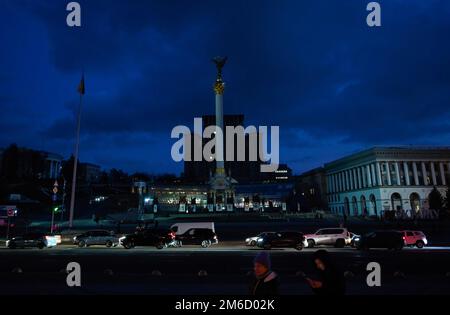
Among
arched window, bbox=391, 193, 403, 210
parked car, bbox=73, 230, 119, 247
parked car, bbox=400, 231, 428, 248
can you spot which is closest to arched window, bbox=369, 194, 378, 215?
arched window, bbox=391, 193, 403, 210

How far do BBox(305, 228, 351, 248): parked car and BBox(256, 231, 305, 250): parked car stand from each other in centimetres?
260

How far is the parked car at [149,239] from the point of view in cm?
3372

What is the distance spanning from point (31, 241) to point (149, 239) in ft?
39.2

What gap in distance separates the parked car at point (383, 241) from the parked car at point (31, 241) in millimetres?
29552

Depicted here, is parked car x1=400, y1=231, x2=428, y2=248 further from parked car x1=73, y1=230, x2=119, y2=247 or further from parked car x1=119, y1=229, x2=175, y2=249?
parked car x1=73, y1=230, x2=119, y2=247

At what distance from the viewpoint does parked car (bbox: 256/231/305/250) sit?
31794 mm

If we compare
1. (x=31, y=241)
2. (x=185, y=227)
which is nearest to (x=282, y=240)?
(x=185, y=227)

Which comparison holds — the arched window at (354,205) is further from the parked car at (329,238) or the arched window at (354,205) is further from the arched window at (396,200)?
the parked car at (329,238)

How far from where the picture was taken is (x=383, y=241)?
31.0 metres

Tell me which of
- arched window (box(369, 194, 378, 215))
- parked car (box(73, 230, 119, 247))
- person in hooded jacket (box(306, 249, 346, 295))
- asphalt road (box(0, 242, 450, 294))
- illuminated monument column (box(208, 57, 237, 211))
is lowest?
asphalt road (box(0, 242, 450, 294))
